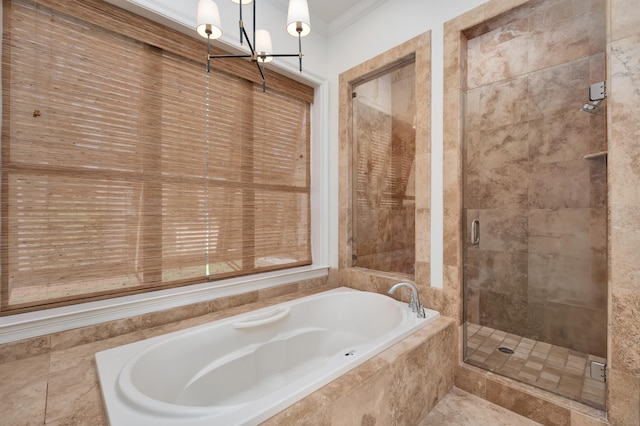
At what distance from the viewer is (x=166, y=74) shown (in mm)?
1860

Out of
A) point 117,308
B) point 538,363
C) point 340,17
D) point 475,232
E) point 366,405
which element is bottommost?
point 538,363

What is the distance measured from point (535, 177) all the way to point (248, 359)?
7.14 ft

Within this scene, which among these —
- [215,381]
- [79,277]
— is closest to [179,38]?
[79,277]

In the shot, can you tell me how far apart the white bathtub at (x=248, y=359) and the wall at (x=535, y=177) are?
74cm

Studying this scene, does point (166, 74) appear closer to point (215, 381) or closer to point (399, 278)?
point (215, 381)

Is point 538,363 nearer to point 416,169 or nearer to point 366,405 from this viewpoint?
point 366,405

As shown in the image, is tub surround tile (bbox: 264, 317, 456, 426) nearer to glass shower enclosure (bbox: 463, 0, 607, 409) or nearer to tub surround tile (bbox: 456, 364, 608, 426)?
tub surround tile (bbox: 456, 364, 608, 426)

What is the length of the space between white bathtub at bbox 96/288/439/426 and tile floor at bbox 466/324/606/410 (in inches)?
16.1

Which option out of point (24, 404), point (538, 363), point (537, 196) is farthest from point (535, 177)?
point (24, 404)

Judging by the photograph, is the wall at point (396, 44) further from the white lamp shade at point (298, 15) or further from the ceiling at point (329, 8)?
the white lamp shade at point (298, 15)

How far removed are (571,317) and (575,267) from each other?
1.00 feet

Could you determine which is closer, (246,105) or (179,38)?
(179,38)

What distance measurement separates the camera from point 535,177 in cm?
191

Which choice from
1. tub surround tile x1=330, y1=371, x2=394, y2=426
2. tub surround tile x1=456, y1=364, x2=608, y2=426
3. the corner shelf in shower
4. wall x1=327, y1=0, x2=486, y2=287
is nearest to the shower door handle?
wall x1=327, y1=0, x2=486, y2=287
